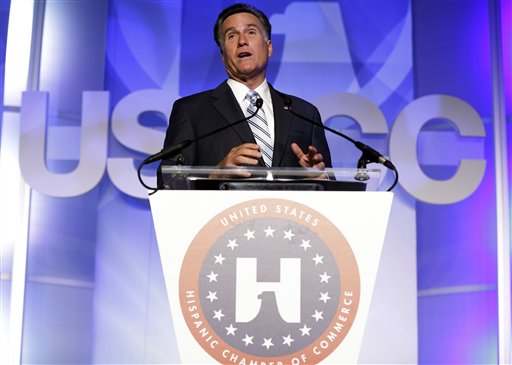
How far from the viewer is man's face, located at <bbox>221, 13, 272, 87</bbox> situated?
2219 millimetres

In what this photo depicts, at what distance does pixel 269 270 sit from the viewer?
1321 mm

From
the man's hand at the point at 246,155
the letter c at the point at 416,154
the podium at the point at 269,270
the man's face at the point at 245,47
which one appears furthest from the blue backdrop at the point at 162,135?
the podium at the point at 269,270

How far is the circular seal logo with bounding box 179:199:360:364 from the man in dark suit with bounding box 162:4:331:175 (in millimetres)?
672

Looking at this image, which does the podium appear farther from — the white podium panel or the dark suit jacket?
the dark suit jacket

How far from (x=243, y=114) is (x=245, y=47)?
9.0 inches

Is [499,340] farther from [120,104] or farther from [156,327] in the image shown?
[120,104]

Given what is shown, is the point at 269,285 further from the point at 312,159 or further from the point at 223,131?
the point at 223,131

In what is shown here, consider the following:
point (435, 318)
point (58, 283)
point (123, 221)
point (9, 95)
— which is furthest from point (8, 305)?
point (435, 318)

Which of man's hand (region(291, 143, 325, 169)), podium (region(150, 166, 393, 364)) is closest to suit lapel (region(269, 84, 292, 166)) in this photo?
man's hand (region(291, 143, 325, 169))

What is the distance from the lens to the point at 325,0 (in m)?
3.58

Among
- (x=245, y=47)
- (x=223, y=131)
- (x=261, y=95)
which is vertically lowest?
(x=223, y=131)

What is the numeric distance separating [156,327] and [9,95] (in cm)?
134

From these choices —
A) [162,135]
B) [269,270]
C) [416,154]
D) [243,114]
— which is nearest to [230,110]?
[243,114]

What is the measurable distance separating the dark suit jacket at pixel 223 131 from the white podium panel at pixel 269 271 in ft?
2.37
